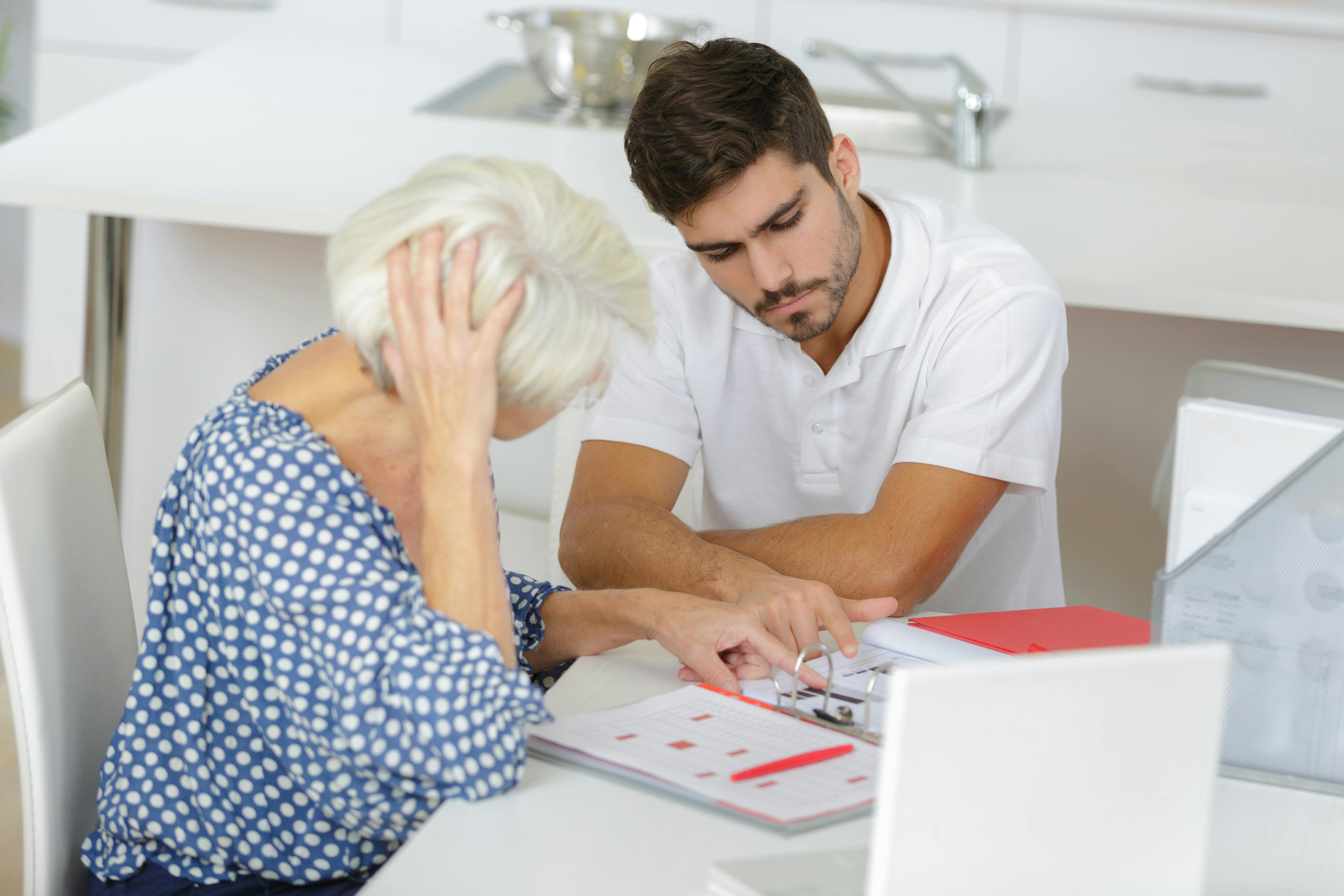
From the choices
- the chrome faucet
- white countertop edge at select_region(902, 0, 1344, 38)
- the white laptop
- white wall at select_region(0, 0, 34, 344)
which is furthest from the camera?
white wall at select_region(0, 0, 34, 344)

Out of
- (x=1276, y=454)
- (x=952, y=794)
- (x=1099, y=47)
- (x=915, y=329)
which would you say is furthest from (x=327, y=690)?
(x=1099, y=47)

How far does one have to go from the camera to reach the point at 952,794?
583 millimetres

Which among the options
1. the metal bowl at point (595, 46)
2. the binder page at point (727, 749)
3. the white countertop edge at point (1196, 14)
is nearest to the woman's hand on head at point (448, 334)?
the binder page at point (727, 749)

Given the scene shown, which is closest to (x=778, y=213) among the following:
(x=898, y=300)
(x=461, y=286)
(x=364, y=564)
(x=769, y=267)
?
(x=769, y=267)

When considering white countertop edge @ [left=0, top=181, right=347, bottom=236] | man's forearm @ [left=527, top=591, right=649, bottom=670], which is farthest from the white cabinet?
man's forearm @ [left=527, top=591, right=649, bottom=670]

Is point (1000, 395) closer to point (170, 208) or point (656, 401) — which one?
point (656, 401)

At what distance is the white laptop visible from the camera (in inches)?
22.4

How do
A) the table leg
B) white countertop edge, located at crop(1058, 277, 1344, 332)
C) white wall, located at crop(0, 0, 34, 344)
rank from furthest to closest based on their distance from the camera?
1. white wall, located at crop(0, 0, 34, 344)
2. the table leg
3. white countertop edge, located at crop(1058, 277, 1344, 332)

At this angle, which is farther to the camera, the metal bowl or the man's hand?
the metal bowl

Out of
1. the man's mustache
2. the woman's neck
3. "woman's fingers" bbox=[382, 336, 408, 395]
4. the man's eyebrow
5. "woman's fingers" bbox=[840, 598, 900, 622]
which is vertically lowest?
"woman's fingers" bbox=[840, 598, 900, 622]

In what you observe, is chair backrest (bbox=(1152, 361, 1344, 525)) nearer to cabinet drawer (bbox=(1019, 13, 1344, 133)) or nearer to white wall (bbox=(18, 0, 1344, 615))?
white wall (bbox=(18, 0, 1344, 615))

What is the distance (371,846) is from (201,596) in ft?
0.74

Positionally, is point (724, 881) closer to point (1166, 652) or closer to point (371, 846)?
point (1166, 652)

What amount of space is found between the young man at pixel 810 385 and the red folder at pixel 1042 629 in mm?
88
